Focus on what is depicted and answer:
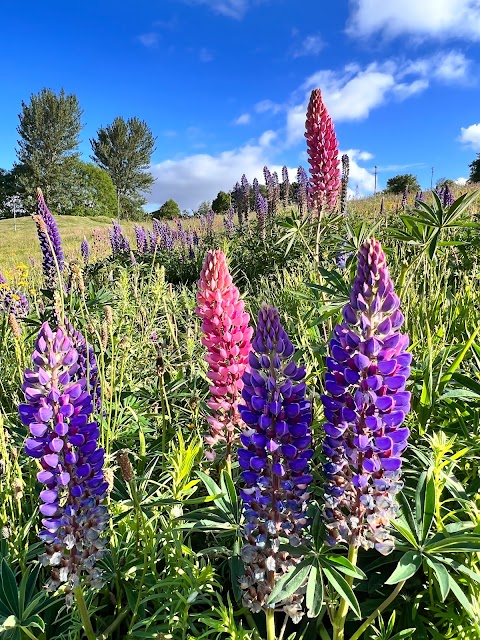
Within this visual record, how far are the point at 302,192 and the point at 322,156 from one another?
5.09m

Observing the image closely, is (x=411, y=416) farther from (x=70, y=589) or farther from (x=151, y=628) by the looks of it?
(x=70, y=589)

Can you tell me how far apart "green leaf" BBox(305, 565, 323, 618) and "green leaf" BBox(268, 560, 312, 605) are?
0.02m

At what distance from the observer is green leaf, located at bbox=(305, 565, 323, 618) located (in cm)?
106

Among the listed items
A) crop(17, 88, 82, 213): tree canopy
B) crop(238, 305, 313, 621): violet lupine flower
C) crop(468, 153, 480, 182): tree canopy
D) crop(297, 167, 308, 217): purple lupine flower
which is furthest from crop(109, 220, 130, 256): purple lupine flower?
crop(17, 88, 82, 213): tree canopy

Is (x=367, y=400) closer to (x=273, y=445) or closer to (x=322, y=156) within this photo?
(x=273, y=445)

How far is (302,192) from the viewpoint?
28.8 feet

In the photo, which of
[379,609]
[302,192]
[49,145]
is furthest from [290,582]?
[49,145]

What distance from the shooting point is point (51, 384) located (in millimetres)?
1196

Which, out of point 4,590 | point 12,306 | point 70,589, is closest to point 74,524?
point 70,589

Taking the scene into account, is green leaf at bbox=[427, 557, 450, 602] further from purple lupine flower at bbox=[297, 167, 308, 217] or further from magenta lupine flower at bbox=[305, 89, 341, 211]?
purple lupine flower at bbox=[297, 167, 308, 217]

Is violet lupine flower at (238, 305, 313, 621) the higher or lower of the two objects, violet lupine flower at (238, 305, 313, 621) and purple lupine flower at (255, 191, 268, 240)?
the lower

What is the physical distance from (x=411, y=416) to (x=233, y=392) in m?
0.88

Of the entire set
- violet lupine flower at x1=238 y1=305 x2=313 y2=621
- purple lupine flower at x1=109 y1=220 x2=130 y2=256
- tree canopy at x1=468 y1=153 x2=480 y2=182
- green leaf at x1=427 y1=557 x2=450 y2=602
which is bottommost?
green leaf at x1=427 y1=557 x2=450 y2=602

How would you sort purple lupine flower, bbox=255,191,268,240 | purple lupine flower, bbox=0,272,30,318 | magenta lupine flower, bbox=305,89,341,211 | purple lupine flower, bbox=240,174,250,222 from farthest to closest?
purple lupine flower, bbox=240,174,250,222 → purple lupine flower, bbox=255,191,268,240 → purple lupine flower, bbox=0,272,30,318 → magenta lupine flower, bbox=305,89,341,211
